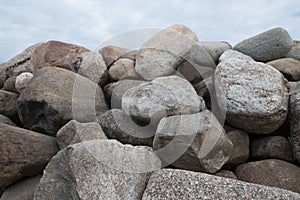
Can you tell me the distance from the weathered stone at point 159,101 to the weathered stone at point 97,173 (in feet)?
2.04

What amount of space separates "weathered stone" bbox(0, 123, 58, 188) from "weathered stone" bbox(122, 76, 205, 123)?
3.73 ft

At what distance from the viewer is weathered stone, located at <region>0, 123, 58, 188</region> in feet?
11.9

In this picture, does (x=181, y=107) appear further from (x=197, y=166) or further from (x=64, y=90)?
(x=64, y=90)

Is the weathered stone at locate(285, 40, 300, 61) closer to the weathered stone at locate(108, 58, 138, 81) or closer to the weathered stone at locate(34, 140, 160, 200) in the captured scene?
the weathered stone at locate(108, 58, 138, 81)

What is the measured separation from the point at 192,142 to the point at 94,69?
2.53 metres

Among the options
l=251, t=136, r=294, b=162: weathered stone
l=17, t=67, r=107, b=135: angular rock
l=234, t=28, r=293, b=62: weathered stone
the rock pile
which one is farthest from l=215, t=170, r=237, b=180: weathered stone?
l=234, t=28, r=293, b=62: weathered stone

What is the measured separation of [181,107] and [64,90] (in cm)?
176

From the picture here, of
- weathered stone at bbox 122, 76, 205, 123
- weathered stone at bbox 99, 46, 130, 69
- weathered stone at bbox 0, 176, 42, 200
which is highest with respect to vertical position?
weathered stone at bbox 99, 46, 130, 69

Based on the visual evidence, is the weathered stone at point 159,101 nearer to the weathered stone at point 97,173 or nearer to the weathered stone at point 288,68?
the weathered stone at point 97,173

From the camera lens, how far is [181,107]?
3.79 meters

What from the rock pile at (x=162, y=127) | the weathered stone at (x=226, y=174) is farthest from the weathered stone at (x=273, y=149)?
the weathered stone at (x=226, y=174)

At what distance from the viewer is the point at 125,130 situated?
3.95 meters

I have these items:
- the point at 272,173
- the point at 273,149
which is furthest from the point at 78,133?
the point at 273,149

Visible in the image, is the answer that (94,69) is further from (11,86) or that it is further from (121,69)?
(11,86)
